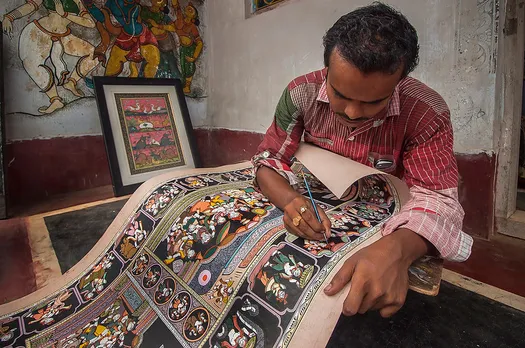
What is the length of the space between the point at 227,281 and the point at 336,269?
35 cm

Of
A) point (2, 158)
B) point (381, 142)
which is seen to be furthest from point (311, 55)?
point (2, 158)

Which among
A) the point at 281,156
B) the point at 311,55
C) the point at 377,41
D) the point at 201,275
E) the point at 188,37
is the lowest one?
the point at 201,275

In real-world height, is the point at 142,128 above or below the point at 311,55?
below

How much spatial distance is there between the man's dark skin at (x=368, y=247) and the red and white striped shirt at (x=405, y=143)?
76 millimetres

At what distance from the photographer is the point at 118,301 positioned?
1199 millimetres

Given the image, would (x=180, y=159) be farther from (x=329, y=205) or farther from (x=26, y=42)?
(x=329, y=205)

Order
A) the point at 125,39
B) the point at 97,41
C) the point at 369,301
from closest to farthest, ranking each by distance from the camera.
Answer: the point at 369,301, the point at 97,41, the point at 125,39

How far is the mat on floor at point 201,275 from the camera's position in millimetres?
820

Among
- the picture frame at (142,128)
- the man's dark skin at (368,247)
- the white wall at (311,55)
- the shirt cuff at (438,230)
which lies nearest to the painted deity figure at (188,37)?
the white wall at (311,55)

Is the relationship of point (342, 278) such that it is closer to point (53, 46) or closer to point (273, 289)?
point (273, 289)

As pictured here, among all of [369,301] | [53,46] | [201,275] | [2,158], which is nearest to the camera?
[369,301]

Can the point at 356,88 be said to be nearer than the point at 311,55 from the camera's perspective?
Yes

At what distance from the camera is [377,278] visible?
698 millimetres

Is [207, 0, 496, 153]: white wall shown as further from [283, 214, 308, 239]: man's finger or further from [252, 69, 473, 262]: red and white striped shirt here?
[283, 214, 308, 239]: man's finger
